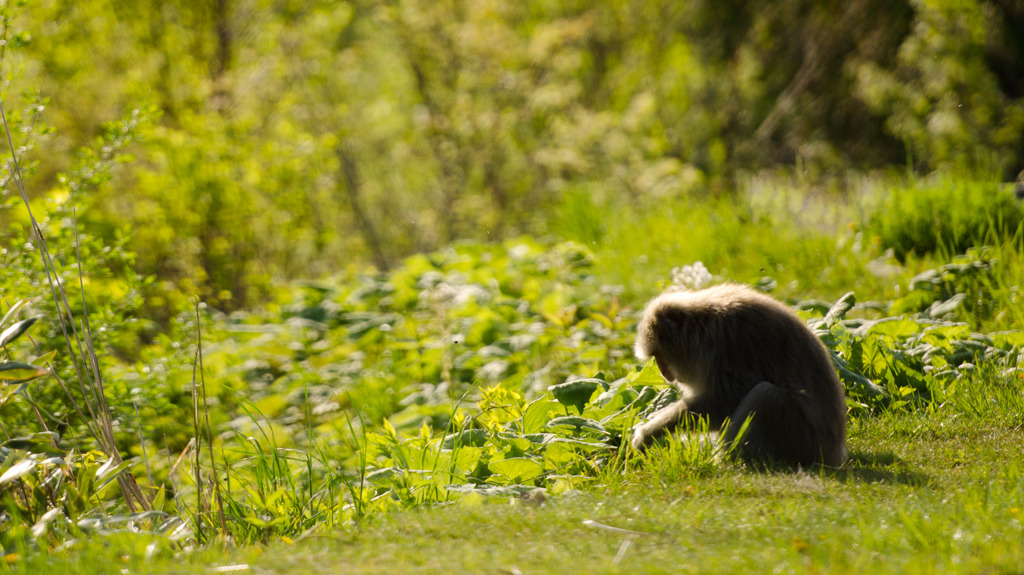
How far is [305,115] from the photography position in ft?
46.8

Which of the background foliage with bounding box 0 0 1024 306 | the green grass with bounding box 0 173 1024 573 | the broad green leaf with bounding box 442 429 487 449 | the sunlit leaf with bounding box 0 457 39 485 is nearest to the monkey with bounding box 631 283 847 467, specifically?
the green grass with bounding box 0 173 1024 573

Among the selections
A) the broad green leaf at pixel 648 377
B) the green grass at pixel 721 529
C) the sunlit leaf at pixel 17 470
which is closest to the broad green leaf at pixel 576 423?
the green grass at pixel 721 529

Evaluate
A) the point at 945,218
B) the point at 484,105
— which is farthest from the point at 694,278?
the point at 484,105

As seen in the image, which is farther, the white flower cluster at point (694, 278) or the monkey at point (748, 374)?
the white flower cluster at point (694, 278)

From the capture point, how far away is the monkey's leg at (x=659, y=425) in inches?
148

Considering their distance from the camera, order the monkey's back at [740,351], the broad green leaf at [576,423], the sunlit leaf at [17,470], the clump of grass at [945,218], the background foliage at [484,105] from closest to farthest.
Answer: the sunlit leaf at [17,470] → the monkey's back at [740,351] → the broad green leaf at [576,423] → the clump of grass at [945,218] → the background foliage at [484,105]

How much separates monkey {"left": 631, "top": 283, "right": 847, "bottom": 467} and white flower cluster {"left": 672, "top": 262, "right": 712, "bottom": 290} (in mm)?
1396

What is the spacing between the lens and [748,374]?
3.64 m

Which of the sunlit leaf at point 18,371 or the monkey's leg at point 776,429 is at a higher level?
the sunlit leaf at point 18,371

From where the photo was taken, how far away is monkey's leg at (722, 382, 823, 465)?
3.43 metres

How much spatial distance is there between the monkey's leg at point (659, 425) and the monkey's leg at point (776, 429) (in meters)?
0.29

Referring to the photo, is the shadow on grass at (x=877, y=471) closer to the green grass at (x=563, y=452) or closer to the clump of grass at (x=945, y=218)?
the green grass at (x=563, y=452)

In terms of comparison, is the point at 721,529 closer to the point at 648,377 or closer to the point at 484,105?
the point at 648,377

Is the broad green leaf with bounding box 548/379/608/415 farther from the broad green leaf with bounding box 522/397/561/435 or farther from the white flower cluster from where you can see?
the white flower cluster
